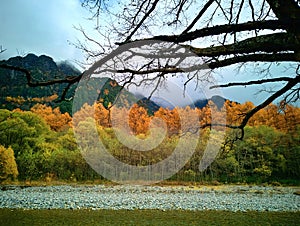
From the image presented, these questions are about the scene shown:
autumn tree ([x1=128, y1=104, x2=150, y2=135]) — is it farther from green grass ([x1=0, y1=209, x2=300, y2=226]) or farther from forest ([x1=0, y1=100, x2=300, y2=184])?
forest ([x1=0, y1=100, x2=300, y2=184])

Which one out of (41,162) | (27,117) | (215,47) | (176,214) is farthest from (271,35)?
(27,117)

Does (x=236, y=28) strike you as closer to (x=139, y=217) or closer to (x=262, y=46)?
(x=262, y=46)

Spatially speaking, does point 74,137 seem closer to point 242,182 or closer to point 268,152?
point 242,182

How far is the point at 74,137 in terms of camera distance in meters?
29.6

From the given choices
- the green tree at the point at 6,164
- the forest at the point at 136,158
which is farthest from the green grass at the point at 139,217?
the forest at the point at 136,158

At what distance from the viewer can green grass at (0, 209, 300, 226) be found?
27.6ft

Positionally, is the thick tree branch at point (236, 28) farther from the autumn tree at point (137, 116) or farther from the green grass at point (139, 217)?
the green grass at point (139, 217)

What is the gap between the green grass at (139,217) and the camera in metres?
8.41

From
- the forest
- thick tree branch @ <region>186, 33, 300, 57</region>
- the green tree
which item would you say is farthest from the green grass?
the forest

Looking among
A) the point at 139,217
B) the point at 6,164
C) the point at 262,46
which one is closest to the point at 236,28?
the point at 262,46

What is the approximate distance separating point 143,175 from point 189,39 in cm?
2598

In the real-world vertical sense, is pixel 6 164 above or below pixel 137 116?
below

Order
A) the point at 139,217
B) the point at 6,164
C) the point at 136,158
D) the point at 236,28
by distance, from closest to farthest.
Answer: the point at 236,28
the point at 139,217
the point at 6,164
the point at 136,158

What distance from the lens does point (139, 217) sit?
9.34m
